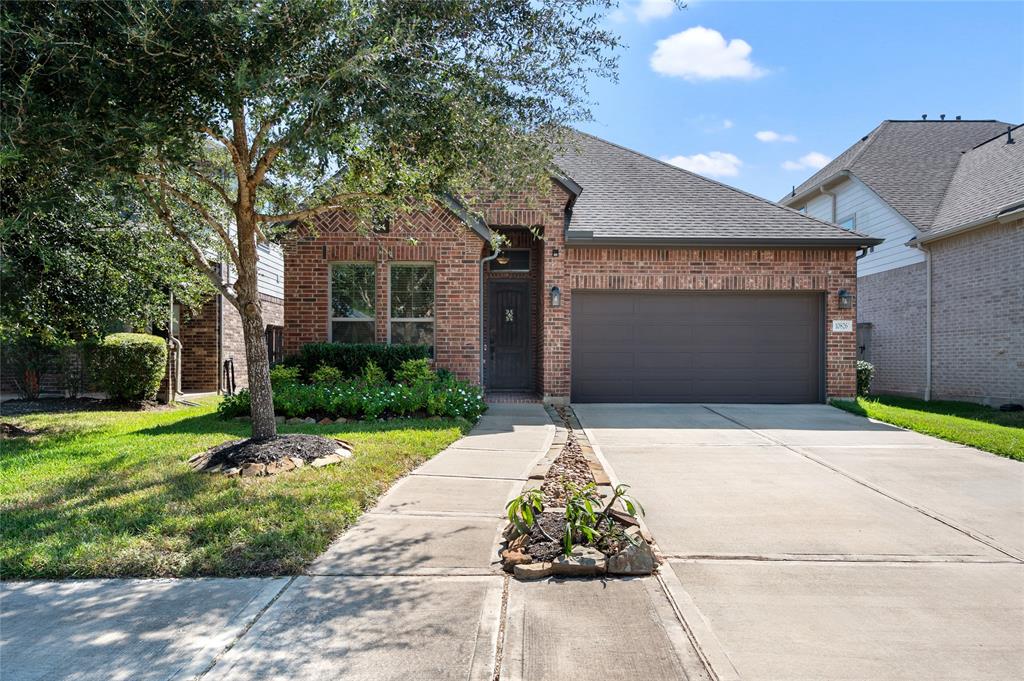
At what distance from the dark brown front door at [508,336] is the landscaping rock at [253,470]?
296 inches

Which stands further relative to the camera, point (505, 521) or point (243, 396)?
point (243, 396)

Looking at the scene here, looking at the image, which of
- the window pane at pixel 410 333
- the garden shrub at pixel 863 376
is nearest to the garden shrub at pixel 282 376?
the window pane at pixel 410 333

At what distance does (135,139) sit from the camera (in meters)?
4.62

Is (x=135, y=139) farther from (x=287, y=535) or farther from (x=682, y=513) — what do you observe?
(x=682, y=513)

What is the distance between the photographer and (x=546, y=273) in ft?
37.7

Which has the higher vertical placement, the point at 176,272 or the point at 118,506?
the point at 176,272

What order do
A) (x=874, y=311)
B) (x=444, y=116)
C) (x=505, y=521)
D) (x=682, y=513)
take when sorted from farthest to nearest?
(x=874, y=311)
(x=444, y=116)
(x=682, y=513)
(x=505, y=521)

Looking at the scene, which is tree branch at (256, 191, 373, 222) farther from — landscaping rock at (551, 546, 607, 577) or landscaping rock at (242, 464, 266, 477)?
landscaping rock at (551, 546, 607, 577)

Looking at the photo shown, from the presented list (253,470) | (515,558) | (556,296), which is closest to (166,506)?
(253,470)

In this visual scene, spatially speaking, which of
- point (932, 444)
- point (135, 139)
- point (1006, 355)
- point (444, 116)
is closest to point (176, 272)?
point (135, 139)

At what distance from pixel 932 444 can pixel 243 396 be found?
9.35 m

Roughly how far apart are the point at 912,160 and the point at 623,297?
1055 centimetres

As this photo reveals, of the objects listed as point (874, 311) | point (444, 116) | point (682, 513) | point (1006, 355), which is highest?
point (444, 116)

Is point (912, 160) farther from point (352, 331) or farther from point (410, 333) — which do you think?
point (352, 331)
